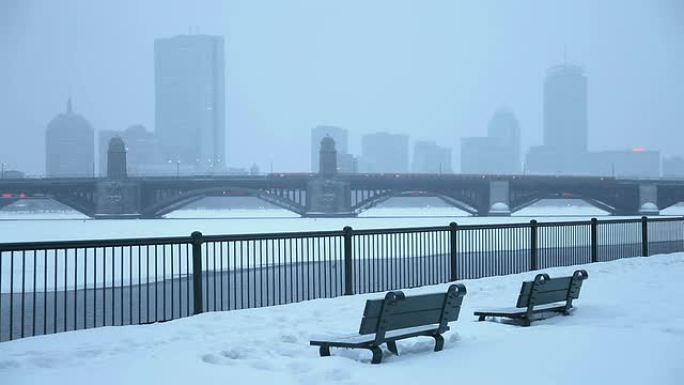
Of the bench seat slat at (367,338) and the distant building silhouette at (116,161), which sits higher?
the distant building silhouette at (116,161)

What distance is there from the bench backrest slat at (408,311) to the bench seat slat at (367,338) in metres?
0.07

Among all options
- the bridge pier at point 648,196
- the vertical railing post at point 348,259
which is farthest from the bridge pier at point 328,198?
the vertical railing post at point 348,259

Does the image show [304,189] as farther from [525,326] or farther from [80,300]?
[525,326]

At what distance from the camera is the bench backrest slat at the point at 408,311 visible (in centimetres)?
743

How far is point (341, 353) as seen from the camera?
8086mm

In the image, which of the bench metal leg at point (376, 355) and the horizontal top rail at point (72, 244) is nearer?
the bench metal leg at point (376, 355)

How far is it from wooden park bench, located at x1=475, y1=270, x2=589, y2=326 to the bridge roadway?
80990mm

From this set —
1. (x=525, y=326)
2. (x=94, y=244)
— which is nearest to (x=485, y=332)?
(x=525, y=326)

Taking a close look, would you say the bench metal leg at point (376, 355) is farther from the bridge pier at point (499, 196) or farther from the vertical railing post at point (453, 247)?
the bridge pier at point (499, 196)

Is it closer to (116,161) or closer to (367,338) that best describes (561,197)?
(116,161)

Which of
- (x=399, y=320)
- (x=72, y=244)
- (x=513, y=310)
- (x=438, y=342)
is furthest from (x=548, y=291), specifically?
(x=72, y=244)

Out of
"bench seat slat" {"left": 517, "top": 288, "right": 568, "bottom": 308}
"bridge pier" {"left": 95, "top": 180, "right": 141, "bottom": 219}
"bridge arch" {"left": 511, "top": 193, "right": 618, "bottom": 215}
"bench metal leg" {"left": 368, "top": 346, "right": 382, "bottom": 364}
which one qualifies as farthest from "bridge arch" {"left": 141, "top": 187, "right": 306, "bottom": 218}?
"bench metal leg" {"left": 368, "top": 346, "right": 382, "bottom": 364}

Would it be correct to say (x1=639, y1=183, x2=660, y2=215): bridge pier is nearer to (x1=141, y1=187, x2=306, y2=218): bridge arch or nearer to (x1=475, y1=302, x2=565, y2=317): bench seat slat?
(x1=141, y1=187, x2=306, y2=218): bridge arch

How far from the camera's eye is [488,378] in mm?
6828
